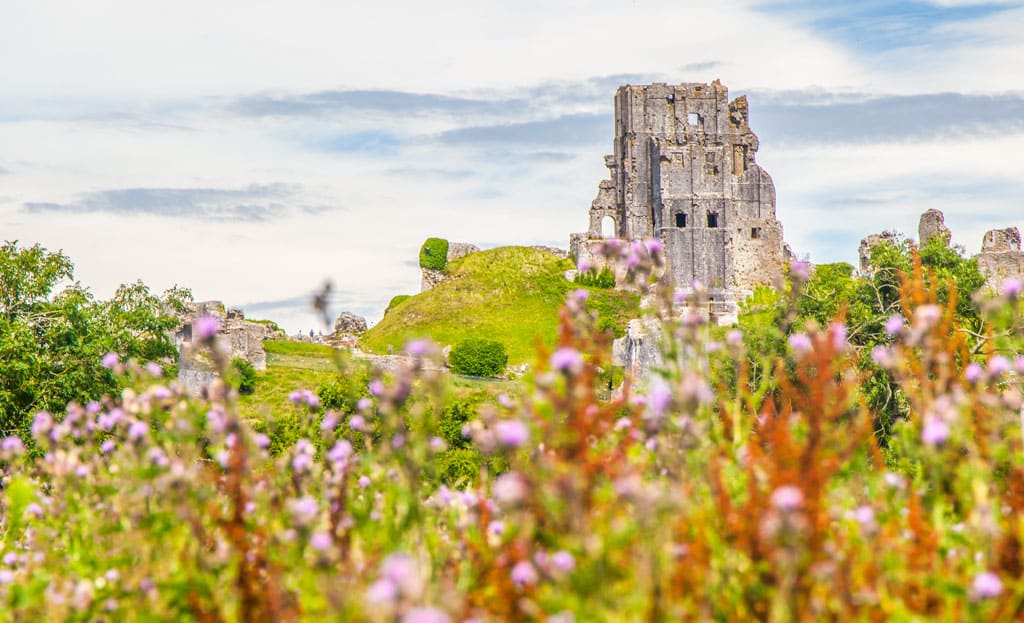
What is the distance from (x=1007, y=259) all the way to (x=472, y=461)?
69.0 ft

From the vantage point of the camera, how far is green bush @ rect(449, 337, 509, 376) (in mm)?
54625

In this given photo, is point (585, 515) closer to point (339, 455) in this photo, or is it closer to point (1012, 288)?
point (339, 455)

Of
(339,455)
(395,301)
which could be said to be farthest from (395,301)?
(339,455)

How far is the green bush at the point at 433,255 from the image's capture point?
74625 mm

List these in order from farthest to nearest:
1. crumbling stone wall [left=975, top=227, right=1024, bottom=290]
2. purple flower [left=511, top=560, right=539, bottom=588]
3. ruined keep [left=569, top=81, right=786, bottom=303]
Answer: ruined keep [left=569, top=81, right=786, bottom=303]
crumbling stone wall [left=975, top=227, right=1024, bottom=290]
purple flower [left=511, top=560, right=539, bottom=588]

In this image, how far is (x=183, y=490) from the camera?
5.34 meters

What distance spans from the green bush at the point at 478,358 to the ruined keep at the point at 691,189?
57.7 feet

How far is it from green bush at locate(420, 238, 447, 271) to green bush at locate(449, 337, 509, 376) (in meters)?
19.0

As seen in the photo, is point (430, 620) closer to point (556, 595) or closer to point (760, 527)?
point (556, 595)

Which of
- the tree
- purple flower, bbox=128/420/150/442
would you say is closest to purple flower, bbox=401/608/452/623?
purple flower, bbox=128/420/150/442

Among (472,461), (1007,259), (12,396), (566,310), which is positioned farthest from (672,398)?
(1007,259)

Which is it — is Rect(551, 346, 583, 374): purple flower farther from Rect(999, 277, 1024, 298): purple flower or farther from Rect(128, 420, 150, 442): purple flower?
Rect(999, 277, 1024, 298): purple flower

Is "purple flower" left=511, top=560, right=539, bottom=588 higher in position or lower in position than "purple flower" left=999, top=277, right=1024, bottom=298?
lower

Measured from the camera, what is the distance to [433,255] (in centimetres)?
7475
